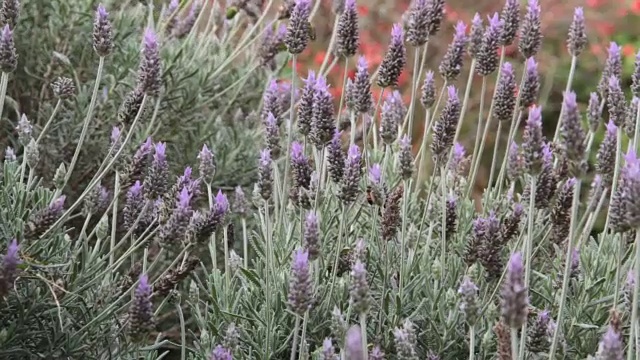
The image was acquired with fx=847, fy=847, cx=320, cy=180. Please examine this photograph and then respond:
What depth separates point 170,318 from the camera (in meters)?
2.32

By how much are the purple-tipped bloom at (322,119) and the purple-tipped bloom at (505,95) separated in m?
0.43

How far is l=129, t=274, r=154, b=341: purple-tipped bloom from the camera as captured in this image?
1.22 meters

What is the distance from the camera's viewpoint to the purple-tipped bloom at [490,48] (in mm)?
1843

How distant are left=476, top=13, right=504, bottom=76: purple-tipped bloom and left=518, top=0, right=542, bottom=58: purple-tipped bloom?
5 cm

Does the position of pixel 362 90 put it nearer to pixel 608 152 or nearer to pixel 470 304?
pixel 608 152

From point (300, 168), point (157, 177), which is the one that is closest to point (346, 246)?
point (300, 168)

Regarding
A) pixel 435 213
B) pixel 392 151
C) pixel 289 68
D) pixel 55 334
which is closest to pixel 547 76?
pixel 289 68

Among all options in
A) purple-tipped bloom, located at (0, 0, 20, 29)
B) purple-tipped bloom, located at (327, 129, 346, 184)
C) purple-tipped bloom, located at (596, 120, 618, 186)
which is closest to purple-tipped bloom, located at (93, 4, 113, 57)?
purple-tipped bloom, located at (0, 0, 20, 29)

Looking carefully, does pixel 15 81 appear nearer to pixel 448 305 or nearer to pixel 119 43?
pixel 119 43

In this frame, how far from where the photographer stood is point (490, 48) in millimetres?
1861

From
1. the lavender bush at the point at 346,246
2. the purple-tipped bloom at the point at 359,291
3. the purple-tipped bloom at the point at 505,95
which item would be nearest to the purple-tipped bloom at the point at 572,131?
the lavender bush at the point at 346,246

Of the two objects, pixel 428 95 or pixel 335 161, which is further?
pixel 428 95

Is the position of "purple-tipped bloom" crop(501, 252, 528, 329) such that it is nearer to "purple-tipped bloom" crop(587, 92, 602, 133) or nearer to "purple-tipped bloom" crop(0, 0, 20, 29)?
"purple-tipped bloom" crop(587, 92, 602, 133)

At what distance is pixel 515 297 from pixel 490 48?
919 mm
